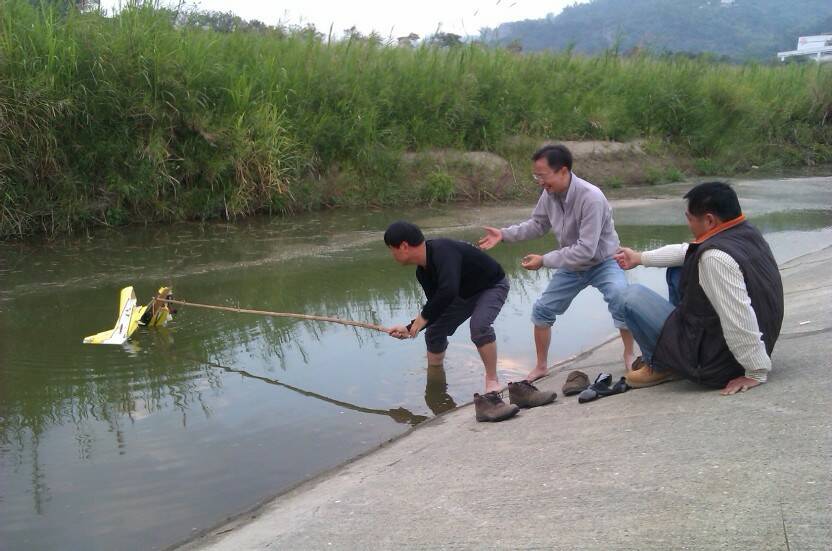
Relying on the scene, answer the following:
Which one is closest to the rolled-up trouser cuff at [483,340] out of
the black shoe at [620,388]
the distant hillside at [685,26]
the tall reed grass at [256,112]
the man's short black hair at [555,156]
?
the black shoe at [620,388]

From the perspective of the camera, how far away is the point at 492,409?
4836 millimetres

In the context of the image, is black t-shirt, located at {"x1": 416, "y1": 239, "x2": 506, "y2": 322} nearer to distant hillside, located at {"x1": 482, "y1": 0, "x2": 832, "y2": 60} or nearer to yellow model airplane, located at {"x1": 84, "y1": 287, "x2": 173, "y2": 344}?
yellow model airplane, located at {"x1": 84, "y1": 287, "x2": 173, "y2": 344}

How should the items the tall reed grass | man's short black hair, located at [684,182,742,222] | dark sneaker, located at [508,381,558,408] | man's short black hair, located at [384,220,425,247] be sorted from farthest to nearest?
the tall reed grass → man's short black hair, located at [384,220,425,247] → dark sneaker, located at [508,381,558,408] → man's short black hair, located at [684,182,742,222]

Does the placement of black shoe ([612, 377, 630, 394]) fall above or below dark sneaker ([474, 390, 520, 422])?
above

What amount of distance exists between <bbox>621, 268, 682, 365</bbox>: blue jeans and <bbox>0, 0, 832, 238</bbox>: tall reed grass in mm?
7827

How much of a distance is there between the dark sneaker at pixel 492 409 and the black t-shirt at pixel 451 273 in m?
0.67

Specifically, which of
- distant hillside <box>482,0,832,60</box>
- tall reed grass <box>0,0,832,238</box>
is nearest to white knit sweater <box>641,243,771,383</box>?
tall reed grass <box>0,0,832,238</box>

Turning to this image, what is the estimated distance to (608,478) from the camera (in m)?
3.35

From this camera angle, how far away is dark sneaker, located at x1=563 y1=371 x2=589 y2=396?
5.07m

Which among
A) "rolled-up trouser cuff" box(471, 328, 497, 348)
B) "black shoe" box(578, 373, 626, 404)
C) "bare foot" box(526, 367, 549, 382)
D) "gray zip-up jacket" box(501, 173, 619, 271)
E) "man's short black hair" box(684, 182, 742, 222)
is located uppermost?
"man's short black hair" box(684, 182, 742, 222)

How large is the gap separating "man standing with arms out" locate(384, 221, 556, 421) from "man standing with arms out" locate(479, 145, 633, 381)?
0.32m

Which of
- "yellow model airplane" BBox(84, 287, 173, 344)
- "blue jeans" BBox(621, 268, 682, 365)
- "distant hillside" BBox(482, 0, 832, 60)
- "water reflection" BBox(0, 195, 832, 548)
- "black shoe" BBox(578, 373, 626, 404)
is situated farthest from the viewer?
"distant hillside" BBox(482, 0, 832, 60)

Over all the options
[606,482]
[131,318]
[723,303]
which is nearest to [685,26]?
[131,318]

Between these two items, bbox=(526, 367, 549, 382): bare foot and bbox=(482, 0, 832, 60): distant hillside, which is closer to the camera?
bbox=(526, 367, 549, 382): bare foot
